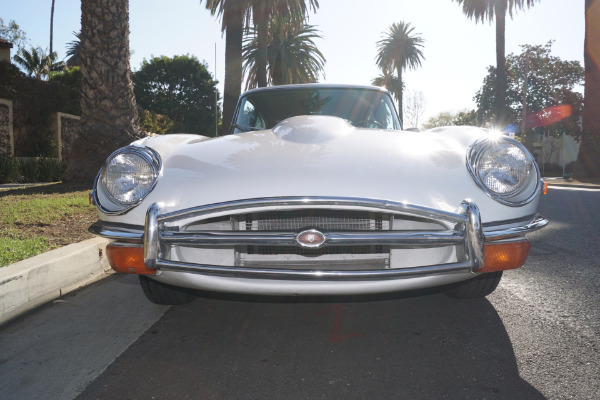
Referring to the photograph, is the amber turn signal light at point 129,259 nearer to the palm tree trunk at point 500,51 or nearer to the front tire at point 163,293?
the front tire at point 163,293

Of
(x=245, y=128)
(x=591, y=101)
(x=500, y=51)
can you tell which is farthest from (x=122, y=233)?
(x=500, y=51)

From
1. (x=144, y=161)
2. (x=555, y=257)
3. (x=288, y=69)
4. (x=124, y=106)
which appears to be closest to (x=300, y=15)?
(x=288, y=69)

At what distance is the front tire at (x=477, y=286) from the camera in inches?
103

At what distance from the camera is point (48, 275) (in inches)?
123

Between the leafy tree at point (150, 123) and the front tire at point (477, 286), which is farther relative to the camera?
the leafy tree at point (150, 123)

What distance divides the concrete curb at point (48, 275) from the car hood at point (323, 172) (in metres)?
0.98

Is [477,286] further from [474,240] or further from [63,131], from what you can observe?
[63,131]

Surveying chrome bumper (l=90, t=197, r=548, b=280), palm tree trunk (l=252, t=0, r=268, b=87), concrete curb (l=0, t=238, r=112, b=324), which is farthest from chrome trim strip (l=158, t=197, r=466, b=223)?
palm tree trunk (l=252, t=0, r=268, b=87)

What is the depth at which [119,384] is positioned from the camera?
1.93m

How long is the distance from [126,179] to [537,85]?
4978cm

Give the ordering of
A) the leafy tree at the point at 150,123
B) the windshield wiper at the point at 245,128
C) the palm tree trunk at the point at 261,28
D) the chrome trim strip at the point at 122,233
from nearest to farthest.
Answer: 1. the chrome trim strip at the point at 122,233
2. the windshield wiper at the point at 245,128
3. the palm tree trunk at the point at 261,28
4. the leafy tree at the point at 150,123

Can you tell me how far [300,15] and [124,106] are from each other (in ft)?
45.4

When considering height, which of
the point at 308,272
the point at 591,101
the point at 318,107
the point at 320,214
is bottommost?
the point at 308,272

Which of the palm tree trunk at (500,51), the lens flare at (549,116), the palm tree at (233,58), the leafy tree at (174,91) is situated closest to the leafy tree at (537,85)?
the lens flare at (549,116)
